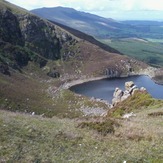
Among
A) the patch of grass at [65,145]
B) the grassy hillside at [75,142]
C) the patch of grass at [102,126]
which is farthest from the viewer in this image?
the patch of grass at [102,126]

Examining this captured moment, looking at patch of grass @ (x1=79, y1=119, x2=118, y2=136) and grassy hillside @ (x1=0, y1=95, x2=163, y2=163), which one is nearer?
grassy hillside @ (x1=0, y1=95, x2=163, y2=163)

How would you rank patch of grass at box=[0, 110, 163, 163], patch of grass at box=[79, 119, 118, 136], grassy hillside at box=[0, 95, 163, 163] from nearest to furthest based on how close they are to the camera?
patch of grass at box=[0, 110, 163, 163] → grassy hillside at box=[0, 95, 163, 163] → patch of grass at box=[79, 119, 118, 136]

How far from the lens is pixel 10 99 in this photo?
111375 mm

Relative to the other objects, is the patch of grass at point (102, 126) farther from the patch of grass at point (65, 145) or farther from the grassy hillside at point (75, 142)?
the patch of grass at point (65, 145)

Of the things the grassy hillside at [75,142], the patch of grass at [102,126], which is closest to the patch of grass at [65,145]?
the grassy hillside at [75,142]

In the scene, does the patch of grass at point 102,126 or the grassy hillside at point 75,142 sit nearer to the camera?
the grassy hillside at point 75,142

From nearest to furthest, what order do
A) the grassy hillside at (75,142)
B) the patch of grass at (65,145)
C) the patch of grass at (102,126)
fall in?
the patch of grass at (65,145) < the grassy hillside at (75,142) < the patch of grass at (102,126)

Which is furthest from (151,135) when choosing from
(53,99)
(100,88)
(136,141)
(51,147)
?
(100,88)

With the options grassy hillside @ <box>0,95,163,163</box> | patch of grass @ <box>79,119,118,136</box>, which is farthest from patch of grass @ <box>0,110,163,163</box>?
patch of grass @ <box>79,119,118,136</box>

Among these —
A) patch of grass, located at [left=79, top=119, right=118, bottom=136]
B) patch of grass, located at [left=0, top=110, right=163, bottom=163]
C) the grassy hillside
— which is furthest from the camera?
patch of grass, located at [left=79, top=119, right=118, bottom=136]

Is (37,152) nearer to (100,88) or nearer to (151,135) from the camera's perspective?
(151,135)

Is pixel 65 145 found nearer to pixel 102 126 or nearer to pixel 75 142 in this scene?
pixel 75 142

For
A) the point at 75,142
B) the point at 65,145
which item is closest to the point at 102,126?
the point at 75,142

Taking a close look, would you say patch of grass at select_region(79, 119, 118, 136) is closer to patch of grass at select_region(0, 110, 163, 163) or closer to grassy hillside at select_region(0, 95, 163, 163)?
grassy hillside at select_region(0, 95, 163, 163)
